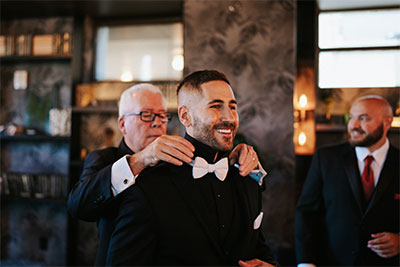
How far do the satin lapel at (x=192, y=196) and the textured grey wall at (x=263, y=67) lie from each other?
6.97ft

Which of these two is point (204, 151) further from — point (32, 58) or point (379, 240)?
point (32, 58)

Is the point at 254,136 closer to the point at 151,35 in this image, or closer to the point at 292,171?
the point at 292,171

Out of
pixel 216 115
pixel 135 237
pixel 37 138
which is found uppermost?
pixel 216 115

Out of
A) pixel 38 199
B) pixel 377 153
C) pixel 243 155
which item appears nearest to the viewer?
pixel 243 155

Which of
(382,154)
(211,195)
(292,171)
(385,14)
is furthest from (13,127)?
(385,14)

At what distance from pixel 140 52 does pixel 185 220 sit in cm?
346

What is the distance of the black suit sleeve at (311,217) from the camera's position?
2.64m

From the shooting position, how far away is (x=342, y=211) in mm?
2453

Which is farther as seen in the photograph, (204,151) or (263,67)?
(263,67)

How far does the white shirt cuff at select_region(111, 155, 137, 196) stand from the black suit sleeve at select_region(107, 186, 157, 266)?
0.12 meters

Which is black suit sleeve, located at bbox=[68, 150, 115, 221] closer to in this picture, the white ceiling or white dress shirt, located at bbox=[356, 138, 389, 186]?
white dress shirt, located at bbox=[356, 138, 389, 186]

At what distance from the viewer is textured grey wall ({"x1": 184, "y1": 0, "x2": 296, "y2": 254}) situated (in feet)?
11.3

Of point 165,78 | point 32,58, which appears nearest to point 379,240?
point 165,78

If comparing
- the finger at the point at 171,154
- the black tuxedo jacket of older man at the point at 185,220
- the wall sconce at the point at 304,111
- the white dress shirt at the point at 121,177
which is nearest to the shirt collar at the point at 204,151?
the black tuxedo jacket of older man at the point at 185,220
